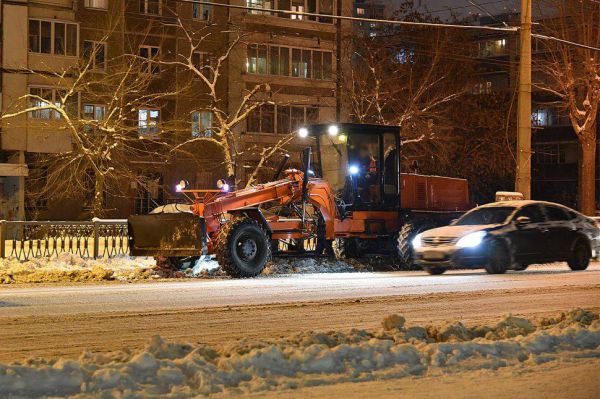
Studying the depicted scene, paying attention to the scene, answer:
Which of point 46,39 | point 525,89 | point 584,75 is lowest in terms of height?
point 525,89

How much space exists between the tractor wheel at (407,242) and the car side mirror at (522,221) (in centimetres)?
269

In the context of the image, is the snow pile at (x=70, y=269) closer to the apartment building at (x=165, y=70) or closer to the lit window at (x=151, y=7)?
the apartment building at (x=165, y=70)

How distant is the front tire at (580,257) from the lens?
24.0 m

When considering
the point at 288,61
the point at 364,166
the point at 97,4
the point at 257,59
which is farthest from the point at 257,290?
the point at 288,61

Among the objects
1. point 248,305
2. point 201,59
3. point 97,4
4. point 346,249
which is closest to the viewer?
point 248,305

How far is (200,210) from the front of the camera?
22.3 meters

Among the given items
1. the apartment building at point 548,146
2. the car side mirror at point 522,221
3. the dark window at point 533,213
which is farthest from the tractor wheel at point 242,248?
the apartment building at point 548,146

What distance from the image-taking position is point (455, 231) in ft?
72.9

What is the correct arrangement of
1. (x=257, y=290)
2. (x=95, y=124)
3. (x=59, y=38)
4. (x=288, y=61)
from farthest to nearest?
(x=288, y=61) → (x=59, y=38) → (x=95, y=124) → (x=257, y=290)

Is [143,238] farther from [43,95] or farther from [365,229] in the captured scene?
[43,95]

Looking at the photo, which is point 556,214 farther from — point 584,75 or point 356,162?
point 584,75

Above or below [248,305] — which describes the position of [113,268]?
above

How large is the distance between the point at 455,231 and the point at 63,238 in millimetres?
11346

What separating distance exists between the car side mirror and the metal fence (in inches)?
436
